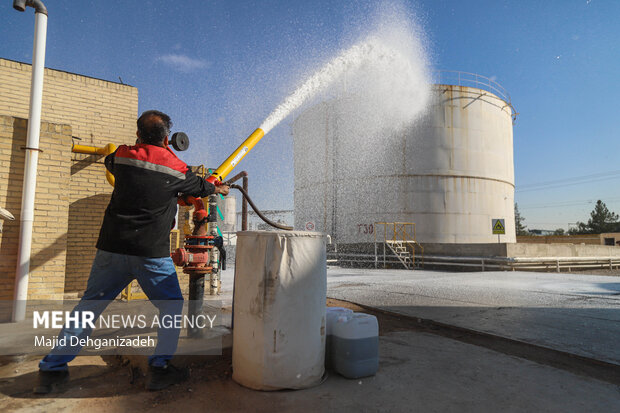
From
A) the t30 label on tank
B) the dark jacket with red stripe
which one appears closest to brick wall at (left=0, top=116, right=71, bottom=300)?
the t30 label on tank

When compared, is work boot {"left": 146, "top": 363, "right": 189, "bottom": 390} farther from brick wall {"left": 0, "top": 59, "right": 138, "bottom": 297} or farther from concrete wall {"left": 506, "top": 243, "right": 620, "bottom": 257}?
concrete wall {"left": 506, "top": 243, "right": 620, "bottom": 257}

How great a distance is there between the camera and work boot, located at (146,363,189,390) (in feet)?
7.93

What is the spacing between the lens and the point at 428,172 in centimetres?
1983

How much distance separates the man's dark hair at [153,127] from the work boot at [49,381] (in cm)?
169

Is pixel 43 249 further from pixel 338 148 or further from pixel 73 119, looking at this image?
pixel 338 148

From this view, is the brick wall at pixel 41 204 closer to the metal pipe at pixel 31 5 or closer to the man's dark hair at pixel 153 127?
the metal pipe at pixel 31 5

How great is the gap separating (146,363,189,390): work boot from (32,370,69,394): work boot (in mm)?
575

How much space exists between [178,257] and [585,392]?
316cm

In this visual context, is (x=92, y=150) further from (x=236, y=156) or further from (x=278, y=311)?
(x=278, y=311)

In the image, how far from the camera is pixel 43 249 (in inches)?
202

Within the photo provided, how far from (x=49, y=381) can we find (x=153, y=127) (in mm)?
1836

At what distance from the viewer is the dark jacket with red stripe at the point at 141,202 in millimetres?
2500

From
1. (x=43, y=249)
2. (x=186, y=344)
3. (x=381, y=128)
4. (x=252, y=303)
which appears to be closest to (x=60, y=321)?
(x=43, y=249)

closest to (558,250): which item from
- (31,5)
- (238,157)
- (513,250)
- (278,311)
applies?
(513,250)
